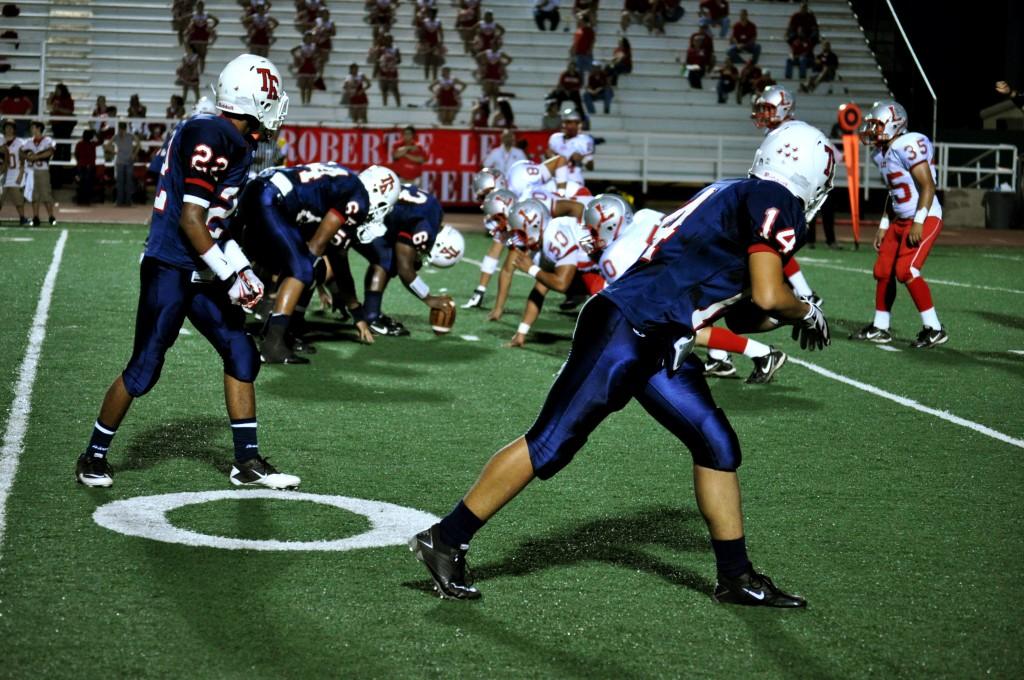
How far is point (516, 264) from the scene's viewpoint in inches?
417

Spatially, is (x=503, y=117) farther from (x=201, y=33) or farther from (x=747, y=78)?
(x=201, y=33)

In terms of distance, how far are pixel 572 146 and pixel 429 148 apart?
5.74m

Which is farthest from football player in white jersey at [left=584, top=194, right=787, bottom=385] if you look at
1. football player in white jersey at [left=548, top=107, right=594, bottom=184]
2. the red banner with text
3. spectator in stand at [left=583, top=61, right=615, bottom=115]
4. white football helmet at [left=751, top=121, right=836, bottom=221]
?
spectator in stand at [left=583, top=61, right=615, bottom=115]

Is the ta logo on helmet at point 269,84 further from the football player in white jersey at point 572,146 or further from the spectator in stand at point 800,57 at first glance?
the spectator in stand at point 800,57

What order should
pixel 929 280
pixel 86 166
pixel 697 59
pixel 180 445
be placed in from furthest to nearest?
pixel 697 59
pixel 86 166
pixel 929 280
pixel 180 445

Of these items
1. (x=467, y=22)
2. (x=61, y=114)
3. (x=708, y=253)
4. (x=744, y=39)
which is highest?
(x=467, y=22)

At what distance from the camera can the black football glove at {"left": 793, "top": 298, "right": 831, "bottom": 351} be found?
14.3ft

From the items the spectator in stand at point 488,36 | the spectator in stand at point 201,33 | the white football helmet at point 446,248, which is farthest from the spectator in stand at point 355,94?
the white football helmet at point 446,248

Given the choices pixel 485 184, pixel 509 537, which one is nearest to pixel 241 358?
pixel 509 537

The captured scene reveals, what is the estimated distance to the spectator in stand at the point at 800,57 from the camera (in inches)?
1117

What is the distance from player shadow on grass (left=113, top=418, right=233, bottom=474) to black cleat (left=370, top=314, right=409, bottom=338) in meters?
3.68

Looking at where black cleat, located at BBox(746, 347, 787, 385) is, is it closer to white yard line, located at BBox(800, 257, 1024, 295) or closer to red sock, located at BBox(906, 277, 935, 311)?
red sock, located at BBox(906, 277, 935, 311)

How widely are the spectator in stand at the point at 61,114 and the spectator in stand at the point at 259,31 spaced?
13.8ft

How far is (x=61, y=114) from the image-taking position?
25.2 metres
